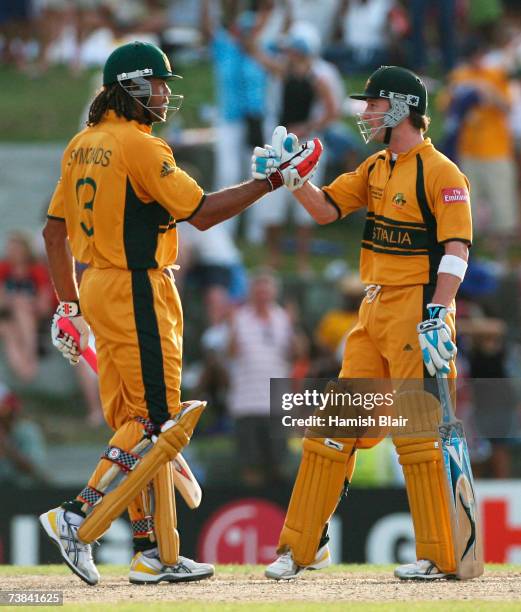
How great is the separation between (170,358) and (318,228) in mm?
8710

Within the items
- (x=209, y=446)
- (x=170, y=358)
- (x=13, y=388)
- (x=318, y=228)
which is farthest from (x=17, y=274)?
(x=170, y=358)

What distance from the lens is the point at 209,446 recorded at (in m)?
12.2

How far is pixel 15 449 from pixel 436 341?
606 cm

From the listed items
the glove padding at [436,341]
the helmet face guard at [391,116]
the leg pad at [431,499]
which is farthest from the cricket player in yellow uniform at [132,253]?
the leg pad at [431,499]

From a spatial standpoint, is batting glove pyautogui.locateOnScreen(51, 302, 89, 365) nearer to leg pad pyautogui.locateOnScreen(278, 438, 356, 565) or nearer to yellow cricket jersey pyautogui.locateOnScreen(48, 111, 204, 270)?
yellow cricket jersey pyautogui.locateOnScreen(48, 111, 204, 270)

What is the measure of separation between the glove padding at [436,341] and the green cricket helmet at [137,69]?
161cm

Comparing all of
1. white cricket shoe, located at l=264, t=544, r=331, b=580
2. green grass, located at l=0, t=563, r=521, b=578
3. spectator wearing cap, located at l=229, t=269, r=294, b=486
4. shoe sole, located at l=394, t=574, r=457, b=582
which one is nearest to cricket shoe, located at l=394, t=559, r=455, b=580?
shoe sole, located at l=394, t=574, r=457, b=582

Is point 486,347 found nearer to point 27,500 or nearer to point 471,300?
point 471,300

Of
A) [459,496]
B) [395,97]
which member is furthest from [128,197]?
[459,496]

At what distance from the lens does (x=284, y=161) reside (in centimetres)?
707

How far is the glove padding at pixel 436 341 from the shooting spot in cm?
673

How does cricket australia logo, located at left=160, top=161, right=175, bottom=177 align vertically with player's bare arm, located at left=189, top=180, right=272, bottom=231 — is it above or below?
above

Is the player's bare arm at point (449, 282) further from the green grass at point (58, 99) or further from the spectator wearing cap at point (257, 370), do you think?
the green grass at point (58, 99)

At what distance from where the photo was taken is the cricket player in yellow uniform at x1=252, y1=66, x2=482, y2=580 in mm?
6938
